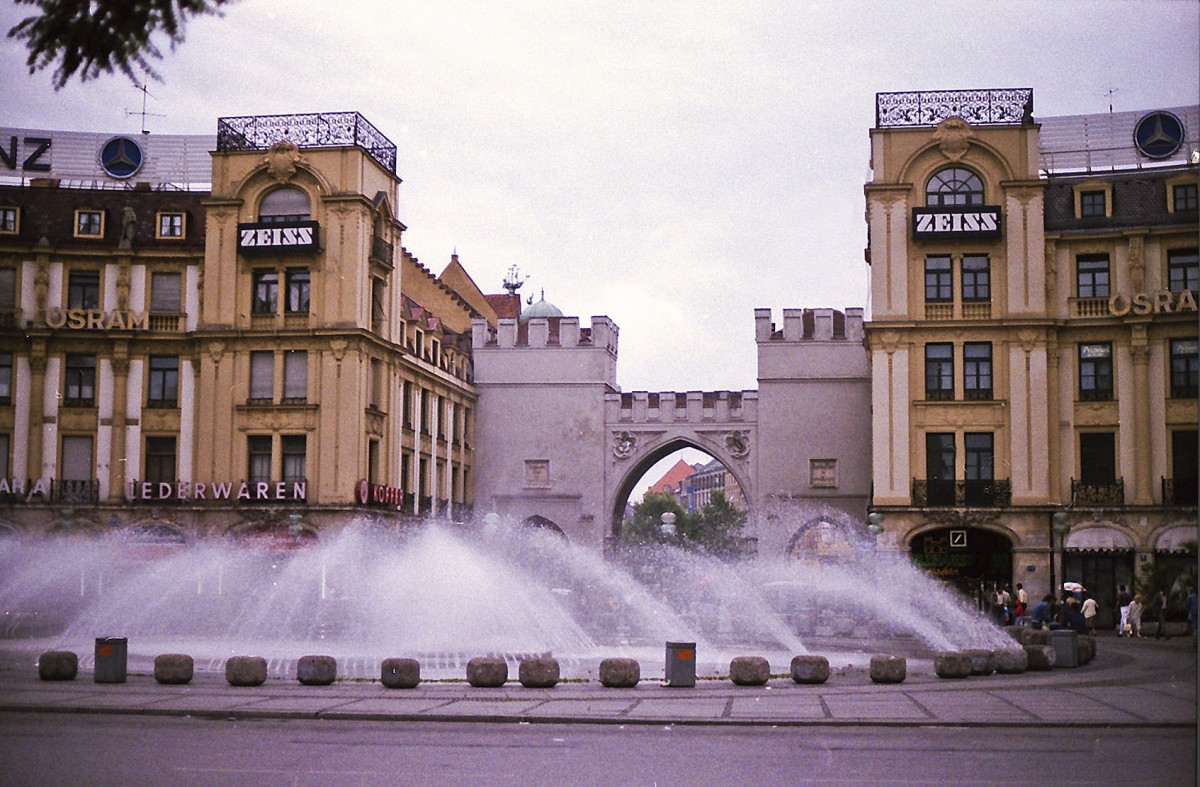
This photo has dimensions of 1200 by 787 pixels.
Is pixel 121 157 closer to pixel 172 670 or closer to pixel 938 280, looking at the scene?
pixel 938 280

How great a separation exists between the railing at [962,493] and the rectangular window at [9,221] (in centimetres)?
3077

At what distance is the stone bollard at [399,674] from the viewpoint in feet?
72.7

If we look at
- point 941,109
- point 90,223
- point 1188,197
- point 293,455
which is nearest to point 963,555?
point 941,109

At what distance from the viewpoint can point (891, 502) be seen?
47156mm

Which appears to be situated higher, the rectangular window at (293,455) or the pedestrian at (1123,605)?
the rectangular window at (293,455)

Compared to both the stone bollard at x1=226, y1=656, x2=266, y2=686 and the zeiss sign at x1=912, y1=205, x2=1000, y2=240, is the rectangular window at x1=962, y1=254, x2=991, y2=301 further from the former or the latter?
the stone bollard at x1=226, y1=656, x2=266, y2=686

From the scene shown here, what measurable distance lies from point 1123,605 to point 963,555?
7.39 meters

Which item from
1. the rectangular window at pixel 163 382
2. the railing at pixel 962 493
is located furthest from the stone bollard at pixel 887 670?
the rectangular window at pixel 163 382

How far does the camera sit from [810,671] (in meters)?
23.2

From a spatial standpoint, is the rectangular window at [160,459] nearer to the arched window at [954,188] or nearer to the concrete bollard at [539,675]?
the arched window at [954,188]

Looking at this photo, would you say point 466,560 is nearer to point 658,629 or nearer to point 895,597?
point 658,629

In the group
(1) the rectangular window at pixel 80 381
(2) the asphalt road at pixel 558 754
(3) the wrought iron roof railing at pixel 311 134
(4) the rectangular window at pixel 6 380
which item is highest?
(3) the wrought iron roof railing at pixel 311 134

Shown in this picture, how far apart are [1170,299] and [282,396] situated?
30.3 metres

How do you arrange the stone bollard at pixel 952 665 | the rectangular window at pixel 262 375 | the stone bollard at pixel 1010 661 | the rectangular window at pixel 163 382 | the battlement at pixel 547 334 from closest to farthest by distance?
1. the stone bollard at pixel 952 665
2. the stone bollard at pixel 1010 661
3. the rectangular window at pixel 163 382
4. the rectangular window at pixel 262 375
5. the battlement at pixel 547 334
